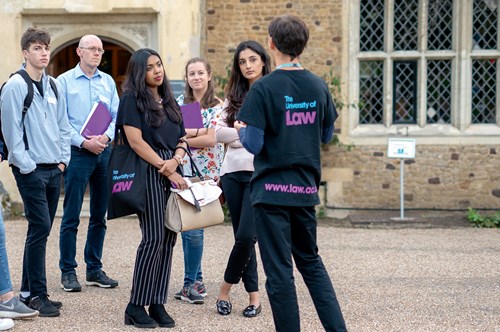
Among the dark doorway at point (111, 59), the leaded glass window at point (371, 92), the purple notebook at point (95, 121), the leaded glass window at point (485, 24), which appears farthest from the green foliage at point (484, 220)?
the purple notebook at point (95, 121)

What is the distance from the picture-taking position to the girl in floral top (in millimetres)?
6598

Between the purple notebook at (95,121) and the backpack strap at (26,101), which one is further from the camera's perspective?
the purple notebook at (95,121)

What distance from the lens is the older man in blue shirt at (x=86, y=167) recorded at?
6.95m

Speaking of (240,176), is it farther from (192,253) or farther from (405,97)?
(405,97)

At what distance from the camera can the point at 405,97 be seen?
12.5 metres

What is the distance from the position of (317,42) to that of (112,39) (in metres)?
2.79

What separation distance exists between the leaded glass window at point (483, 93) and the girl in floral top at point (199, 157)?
21.6 feet

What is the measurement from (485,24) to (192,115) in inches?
279

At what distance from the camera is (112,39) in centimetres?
1232

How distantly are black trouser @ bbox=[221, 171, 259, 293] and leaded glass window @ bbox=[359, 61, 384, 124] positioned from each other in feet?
21.8

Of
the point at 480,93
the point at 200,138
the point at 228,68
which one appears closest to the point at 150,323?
the point at 200,138

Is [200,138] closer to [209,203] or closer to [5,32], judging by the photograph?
[209,203]

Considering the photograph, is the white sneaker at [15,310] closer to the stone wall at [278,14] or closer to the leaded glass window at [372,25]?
the stone wall at [278,14]

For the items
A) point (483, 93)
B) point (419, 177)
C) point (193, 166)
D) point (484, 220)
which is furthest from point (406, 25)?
point (193, 166)
